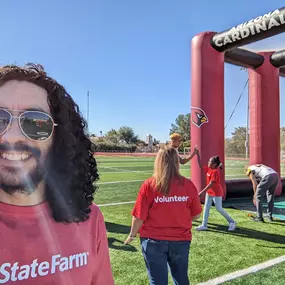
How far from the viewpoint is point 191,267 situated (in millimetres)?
4055

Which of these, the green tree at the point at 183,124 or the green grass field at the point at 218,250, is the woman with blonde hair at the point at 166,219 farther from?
the green tree at the point at 183,124

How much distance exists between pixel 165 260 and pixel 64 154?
1835 mm

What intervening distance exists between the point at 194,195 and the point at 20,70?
2.13 meters

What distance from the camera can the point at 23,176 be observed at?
3.40 ft

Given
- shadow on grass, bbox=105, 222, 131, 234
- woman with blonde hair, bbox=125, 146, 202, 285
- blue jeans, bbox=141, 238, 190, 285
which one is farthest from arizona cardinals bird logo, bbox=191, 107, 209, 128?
blue jeans, bbox=141, 238, 190, 285

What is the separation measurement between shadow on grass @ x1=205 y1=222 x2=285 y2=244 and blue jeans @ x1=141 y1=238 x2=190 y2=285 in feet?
10.4

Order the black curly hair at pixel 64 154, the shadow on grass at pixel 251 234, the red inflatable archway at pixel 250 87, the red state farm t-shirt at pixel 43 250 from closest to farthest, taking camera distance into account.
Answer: the red state farm t-shirt at pixel 43 250, the black curly hair at pixel 64 154, the shadow on grass at pixel 251 234, the red inflatable archway at pixel 250 87

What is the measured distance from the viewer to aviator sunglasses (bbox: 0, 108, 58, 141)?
1009 millimetres

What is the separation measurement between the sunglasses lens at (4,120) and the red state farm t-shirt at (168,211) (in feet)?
6.36

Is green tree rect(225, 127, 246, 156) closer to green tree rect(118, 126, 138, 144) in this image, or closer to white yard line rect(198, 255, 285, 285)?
white yard line rect(198, 255, 285, 285)

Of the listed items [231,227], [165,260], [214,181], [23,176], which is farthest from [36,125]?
[231,227]

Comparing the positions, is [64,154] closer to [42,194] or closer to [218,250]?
[42,194]

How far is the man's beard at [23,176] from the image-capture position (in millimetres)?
1013

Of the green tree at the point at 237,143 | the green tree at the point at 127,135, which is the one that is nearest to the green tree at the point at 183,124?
the green tree at the point at 127,135
